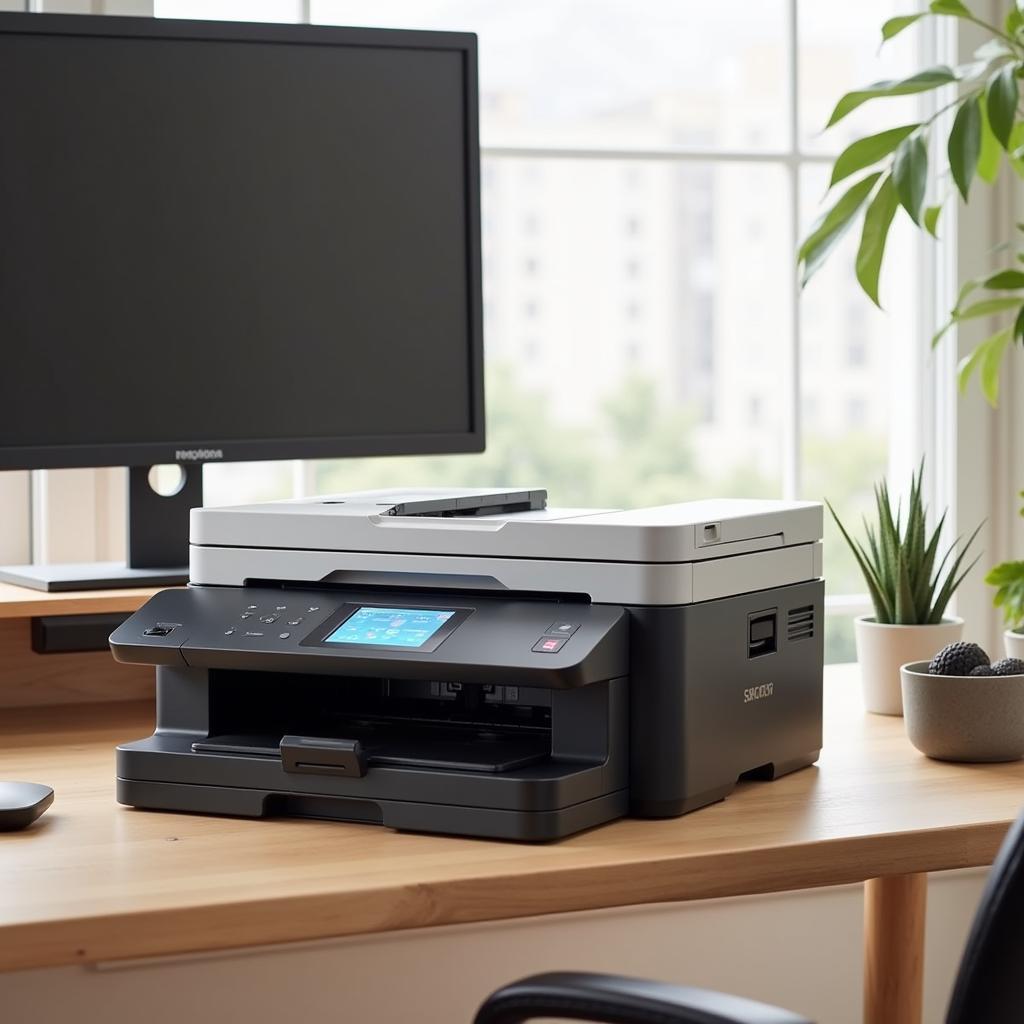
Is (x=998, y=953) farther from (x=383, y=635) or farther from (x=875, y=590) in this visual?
(x=875, y=590)

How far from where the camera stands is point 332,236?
71.7 inches

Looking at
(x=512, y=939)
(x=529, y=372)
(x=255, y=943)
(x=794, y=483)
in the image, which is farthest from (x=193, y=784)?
(x=529, y=372)

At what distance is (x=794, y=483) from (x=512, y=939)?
32.2 inches

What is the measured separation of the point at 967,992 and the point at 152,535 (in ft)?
4.04

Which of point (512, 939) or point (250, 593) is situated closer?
point (250, 593)

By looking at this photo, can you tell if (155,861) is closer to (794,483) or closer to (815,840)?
(815,840)

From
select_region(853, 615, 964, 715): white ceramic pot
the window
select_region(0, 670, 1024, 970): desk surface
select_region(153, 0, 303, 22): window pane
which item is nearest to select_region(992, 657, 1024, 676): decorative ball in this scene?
select_region(0, 670, 1024, 970): desk surface

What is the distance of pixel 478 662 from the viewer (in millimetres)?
1185

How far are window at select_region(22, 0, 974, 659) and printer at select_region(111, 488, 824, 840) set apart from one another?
45.2 ft

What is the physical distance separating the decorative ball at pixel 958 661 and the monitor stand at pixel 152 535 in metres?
0.84

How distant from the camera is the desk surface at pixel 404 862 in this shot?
1.02 meters

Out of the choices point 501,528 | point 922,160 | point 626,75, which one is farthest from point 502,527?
point 626,75

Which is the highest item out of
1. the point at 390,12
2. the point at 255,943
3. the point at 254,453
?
the point at 390,12

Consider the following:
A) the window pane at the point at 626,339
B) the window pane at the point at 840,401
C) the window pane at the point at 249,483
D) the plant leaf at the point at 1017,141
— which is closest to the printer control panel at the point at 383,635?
the plant leaf at the point at 1017,141
